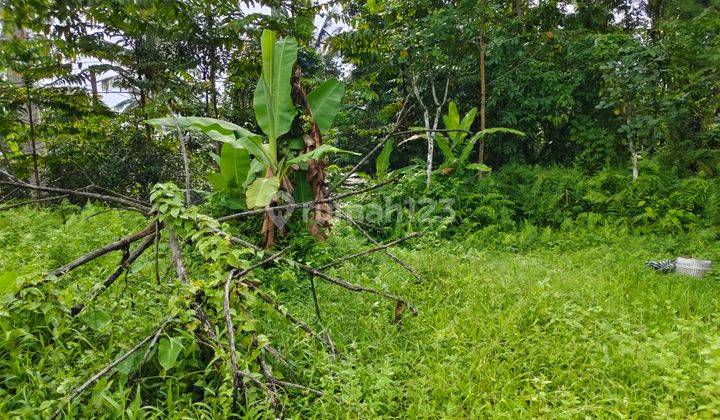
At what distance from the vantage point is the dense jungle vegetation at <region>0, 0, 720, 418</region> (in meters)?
1.85

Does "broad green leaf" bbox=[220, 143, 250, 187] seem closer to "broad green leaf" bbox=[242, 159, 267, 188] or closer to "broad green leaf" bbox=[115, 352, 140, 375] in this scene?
"broad green leaf" bbox=[242, 159, 267, 188]

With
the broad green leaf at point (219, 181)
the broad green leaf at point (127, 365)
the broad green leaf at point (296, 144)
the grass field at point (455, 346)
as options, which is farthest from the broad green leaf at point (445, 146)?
the broad green leaf at point (127, 365)

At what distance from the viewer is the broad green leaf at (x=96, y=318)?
1965mm

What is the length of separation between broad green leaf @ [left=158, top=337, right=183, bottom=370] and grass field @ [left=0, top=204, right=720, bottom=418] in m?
0.17

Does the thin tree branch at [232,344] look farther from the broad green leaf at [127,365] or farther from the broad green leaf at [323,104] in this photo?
the broad green leaf at [323,104]

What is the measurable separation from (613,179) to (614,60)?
1.64 meters

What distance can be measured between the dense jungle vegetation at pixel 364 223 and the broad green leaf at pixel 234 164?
2 centimetres

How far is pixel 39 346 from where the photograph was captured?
6.46ft

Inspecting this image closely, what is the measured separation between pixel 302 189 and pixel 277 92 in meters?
0.90

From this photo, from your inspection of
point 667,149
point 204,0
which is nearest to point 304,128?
point 204,0

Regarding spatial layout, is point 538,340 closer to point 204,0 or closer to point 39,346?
point 39,346

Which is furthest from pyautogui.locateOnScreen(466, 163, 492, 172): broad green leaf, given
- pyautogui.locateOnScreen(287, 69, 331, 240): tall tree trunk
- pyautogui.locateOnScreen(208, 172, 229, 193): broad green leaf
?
pyautogui.locateOnScreen(208, 172, 229, 193): broad green leaf

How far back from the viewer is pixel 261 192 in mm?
3275

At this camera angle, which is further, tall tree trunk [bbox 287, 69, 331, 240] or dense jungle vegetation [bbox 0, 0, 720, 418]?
tall tree trunk [bbox 287, 69, 331, 240]
